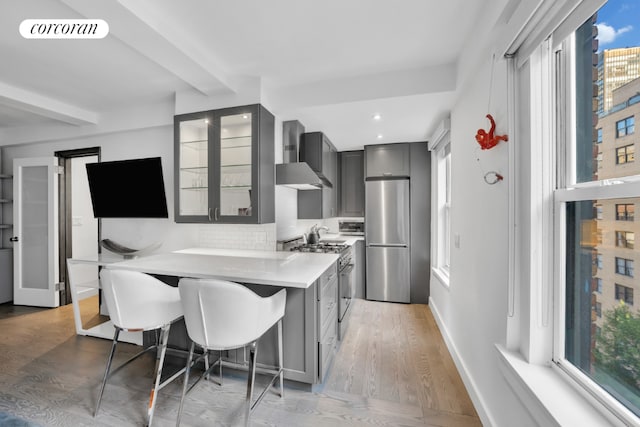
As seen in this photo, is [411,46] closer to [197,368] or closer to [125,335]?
[197,368]

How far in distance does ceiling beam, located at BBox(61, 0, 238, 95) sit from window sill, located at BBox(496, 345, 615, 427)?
2661 mm

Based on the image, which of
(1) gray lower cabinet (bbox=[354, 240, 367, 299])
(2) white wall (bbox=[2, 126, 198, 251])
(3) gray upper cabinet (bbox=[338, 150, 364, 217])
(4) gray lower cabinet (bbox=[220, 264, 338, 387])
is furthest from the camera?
(3) gray upper cabinet (bbox=[338, 150, 364, 217])

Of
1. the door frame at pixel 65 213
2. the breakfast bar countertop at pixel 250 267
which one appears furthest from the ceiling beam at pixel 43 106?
the breakfast bar countertop at pixel 250 267

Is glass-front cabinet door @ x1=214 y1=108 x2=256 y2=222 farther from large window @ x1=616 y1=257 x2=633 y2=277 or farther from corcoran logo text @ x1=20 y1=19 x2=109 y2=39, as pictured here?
large window @ x1=616 y1=257 x2=633 y2=277

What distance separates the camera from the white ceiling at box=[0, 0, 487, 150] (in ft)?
5.19

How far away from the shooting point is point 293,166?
268 cm

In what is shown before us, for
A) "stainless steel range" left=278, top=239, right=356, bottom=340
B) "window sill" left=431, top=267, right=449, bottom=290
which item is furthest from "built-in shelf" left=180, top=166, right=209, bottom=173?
"window sill" left=431, top=267, right=449, bottom=290

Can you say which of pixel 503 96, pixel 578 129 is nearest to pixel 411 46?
pixel 503 96

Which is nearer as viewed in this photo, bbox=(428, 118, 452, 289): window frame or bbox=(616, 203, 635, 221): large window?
bbox=(616, 203, 635, 221): large window

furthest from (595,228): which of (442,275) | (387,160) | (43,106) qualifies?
(43,106)

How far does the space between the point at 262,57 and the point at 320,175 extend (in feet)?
4.37

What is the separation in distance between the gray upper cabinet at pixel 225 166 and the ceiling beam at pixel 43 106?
1453mm

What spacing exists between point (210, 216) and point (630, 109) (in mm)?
2769

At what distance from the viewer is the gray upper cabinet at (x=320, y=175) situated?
3203mm
